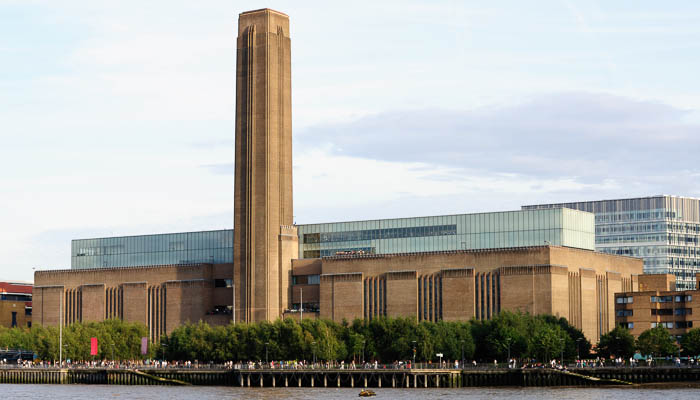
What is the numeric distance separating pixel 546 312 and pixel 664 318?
26.3 metres

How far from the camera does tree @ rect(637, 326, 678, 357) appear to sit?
595ft

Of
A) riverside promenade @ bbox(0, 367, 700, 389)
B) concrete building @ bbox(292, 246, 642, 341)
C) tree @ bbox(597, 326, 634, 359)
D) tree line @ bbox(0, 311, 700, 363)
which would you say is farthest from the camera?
concrete building @ bbox(292, 246, 642, 341)

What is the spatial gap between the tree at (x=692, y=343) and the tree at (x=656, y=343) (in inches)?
71.1

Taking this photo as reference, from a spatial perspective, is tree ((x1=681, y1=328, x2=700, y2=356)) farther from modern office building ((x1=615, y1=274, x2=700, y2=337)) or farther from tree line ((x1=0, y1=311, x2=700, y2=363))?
modern office building ((x1=615, y1=274, x2=700, y2=337))

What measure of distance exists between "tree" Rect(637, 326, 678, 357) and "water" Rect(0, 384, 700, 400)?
27.2m

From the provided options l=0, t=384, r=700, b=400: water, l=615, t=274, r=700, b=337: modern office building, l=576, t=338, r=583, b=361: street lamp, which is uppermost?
l=615, t=274, r=700, b=337: modern office building

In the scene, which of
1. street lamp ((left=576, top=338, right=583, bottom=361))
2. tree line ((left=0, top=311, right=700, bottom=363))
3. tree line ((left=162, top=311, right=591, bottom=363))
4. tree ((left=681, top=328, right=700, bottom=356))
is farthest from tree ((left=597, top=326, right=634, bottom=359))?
tree ((left=681, top=328, right=700, bottom=356))

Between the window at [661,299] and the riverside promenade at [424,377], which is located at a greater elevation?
the window at [661,299]

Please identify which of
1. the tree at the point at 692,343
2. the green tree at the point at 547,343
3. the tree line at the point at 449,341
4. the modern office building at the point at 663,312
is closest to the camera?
the green tree at the point at 547,343

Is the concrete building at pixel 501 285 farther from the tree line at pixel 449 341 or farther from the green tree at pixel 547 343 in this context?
the green tree at pixel 547 343

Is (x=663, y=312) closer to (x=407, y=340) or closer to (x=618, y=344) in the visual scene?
(x=618, y=344)

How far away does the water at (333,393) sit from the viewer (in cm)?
14012

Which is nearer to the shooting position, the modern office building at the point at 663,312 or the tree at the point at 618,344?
the tree at the point at 618,344

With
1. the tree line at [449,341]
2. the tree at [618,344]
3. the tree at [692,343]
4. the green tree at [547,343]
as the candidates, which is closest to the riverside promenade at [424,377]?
the green tree at [547,343]
